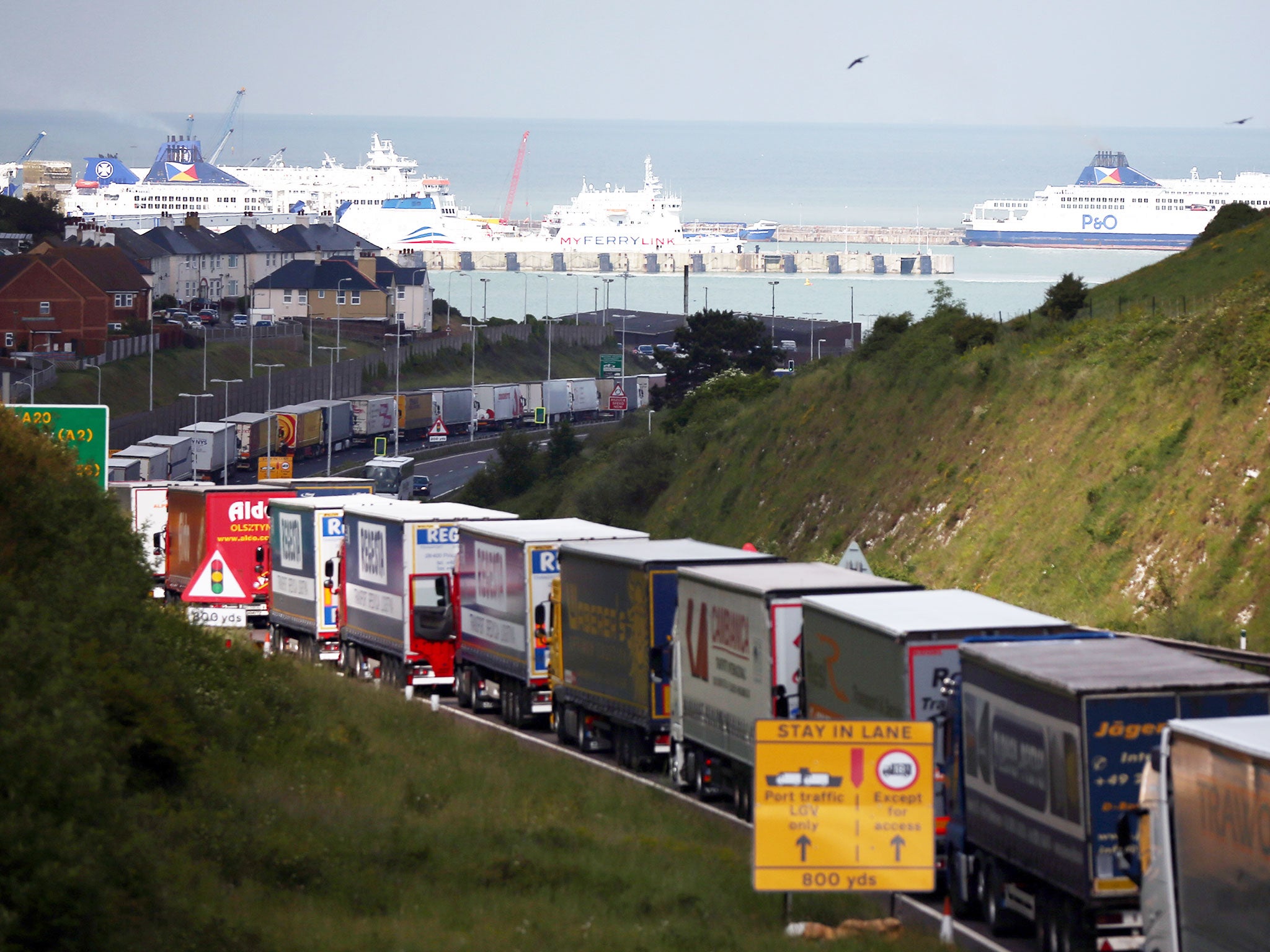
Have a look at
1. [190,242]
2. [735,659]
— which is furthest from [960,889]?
[190,242]

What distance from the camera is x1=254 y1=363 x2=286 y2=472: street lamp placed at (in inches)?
3196

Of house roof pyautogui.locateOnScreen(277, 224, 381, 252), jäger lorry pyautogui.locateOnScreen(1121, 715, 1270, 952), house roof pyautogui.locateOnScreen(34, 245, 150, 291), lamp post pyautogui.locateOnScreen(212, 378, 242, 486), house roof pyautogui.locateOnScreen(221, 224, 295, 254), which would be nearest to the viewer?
jäger lorry pyautogui.locateOnScreen(1121, 715, 1270, 952)

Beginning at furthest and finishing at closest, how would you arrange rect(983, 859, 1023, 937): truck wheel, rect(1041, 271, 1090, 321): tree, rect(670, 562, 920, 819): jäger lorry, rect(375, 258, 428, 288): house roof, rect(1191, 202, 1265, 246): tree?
rect(375, 258, 428, 288): house roof < rect(1191, 202, 1265, 246): tree < rect(1041, 271, 1090, 321): tree < rect(670, 562, 920, 819): jäger lorry < rect(983, 859, 1023, 937): truck wheel

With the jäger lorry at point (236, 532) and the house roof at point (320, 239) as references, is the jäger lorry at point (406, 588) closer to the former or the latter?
the jäger lorry at point (236, 532)

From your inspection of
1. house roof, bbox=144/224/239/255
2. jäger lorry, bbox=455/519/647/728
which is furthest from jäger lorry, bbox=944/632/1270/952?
house roof, bbox=144/224/239/255

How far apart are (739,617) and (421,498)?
176 ft

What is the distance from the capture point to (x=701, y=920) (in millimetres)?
13820

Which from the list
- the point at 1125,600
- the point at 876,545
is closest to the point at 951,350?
the point at 876,545

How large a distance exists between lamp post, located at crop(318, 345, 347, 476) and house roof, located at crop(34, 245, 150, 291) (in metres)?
12.2

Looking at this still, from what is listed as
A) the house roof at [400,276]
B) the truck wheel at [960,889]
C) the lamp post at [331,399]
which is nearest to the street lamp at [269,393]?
the lamp post at [331,399]

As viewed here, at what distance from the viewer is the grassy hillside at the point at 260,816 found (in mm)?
10398

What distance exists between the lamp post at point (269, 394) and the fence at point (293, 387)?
0.09 metres

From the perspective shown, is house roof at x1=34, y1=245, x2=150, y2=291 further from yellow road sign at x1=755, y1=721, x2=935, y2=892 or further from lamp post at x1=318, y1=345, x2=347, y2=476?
yellow road sign at x1=755, y1=721, x2=935, y2=892

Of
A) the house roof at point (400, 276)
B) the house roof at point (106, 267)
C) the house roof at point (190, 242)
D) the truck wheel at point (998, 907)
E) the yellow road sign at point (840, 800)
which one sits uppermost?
the house roof at point (190, 242)
